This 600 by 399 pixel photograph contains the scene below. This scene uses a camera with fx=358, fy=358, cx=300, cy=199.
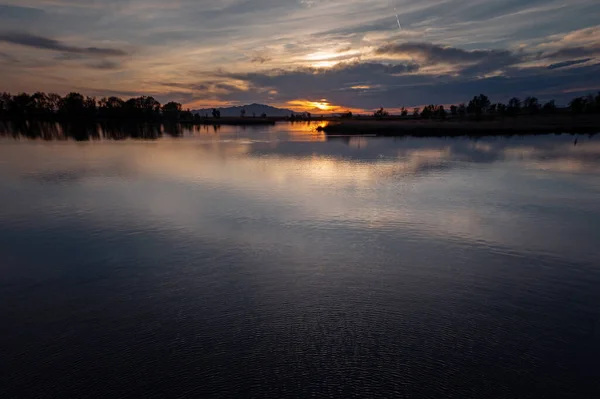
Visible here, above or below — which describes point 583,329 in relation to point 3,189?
below

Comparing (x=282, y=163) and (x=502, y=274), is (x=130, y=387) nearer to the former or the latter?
(x=502, y=274)

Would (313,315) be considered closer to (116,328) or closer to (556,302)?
(116,328)

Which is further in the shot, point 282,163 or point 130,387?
point 282,163

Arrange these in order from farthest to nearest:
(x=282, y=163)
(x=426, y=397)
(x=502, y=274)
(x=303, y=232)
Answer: (x=282, y=163), (x=303, y=232), (x=502, y=274), (x=426, y=397)

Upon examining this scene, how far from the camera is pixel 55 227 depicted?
83.2ft

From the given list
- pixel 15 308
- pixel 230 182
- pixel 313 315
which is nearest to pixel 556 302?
pixel 313 315

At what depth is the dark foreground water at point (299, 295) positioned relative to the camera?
37.5ft

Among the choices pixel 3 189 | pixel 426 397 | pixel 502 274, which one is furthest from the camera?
pixel 3 189

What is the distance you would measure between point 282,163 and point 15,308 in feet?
148

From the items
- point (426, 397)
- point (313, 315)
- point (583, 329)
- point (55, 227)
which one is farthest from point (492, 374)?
point (55, 227)

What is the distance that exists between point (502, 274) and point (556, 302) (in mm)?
2844

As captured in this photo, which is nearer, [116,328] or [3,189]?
[116,328]

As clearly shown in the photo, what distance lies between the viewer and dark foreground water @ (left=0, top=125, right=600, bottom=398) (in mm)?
11438

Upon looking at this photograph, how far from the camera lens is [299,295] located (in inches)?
637
